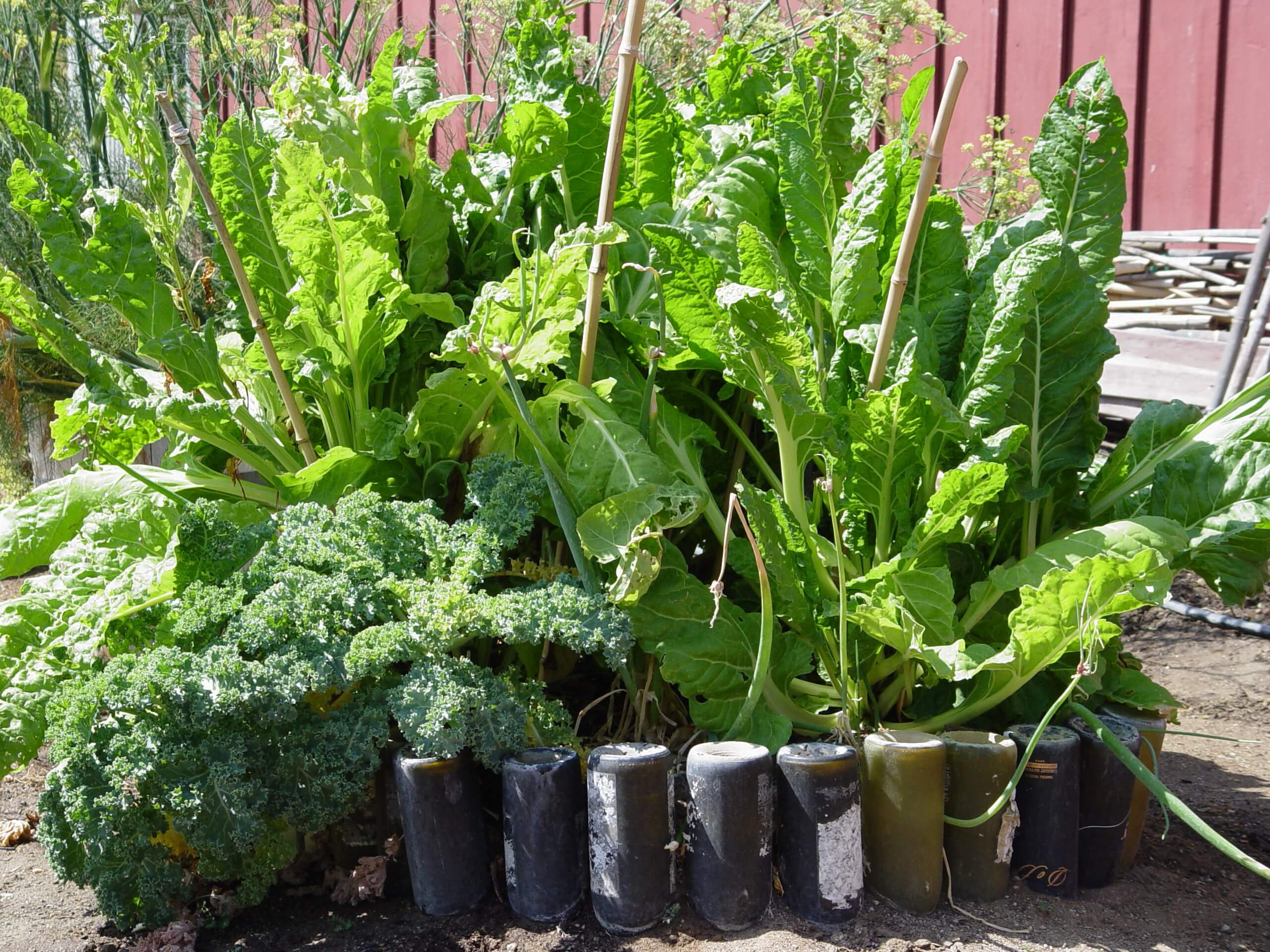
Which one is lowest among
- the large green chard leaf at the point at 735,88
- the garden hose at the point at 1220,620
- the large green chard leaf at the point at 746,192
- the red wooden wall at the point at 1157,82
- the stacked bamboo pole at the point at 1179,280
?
the garden hose at the point at 1220,620

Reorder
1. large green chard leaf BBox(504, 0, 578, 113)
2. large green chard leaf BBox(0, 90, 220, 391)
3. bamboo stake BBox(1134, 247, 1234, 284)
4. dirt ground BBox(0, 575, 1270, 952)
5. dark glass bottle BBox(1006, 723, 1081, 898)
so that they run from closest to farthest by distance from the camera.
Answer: dirt ground BBox(0, 575, 1270, 952)
dark glass bottle BBox(1006, 723, 1081, 898)
large green chard leaf BBox(0, 90, 220, 391)
large green chard leaf BBox(504, 0, 578, 113)
bamboo stake BBox(1134, 247, 1234, 284)

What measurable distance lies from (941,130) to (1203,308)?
9.92 feet

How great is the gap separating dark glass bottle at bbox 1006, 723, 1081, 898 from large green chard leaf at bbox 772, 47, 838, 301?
79cm

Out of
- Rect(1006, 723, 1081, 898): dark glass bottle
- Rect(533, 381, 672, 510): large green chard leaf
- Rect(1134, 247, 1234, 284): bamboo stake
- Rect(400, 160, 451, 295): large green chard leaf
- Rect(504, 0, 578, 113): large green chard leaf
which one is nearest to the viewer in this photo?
Rect(1006, 723, 1081, 898): dark glass bottle

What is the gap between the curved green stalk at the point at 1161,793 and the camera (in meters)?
1.29

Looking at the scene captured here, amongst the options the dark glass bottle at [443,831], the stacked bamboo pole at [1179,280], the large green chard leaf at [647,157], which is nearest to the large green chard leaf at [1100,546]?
the dark glass bottle at [443,831]

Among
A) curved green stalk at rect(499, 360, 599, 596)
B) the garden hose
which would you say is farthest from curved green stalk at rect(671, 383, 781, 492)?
the garden hose

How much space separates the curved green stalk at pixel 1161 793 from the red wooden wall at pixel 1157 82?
133 inches

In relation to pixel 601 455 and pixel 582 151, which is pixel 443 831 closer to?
pixel 601 455

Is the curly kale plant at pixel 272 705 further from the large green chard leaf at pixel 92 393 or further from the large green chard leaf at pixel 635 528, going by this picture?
the large green chard leaf at pixel 92 393

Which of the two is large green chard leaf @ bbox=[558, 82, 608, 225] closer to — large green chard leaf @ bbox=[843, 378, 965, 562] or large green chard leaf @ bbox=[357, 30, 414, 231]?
large green chard leaf @ bbox=[357, 30, 414, 231]

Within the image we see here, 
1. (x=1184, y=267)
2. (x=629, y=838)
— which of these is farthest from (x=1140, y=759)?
(x=1184, y=267)

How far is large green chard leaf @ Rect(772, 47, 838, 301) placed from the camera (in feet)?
5.90

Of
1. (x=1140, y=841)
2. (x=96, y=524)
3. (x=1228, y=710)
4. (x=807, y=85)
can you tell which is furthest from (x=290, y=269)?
(x=1228, y=710)
